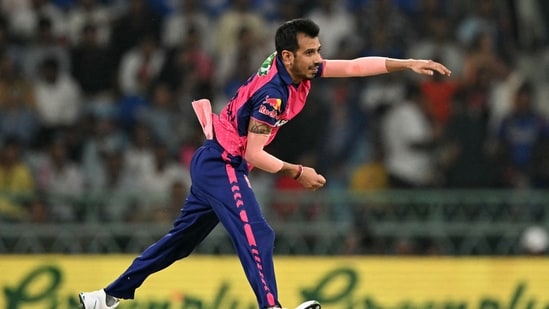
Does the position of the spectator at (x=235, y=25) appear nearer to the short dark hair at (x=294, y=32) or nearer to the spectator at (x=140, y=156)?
the spectator at (x=140, y=156)

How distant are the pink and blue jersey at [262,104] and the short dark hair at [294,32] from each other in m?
0.11

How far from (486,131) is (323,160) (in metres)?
1.70

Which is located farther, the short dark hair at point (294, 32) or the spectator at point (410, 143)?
the spectator at point (410, 143)

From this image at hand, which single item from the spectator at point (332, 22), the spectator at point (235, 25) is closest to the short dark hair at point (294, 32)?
the spectator at point (332, 22)

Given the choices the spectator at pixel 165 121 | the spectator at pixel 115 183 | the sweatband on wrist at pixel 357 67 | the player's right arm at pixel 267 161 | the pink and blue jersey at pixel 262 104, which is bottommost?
the spectator at pixel 115 183

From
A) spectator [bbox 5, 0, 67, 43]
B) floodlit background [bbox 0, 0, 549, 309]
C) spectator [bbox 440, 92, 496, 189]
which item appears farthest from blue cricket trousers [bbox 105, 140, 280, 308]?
spectator [bbox 5, 0, 67, 43]

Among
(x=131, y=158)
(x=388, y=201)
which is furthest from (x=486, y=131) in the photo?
(x=131, y=158)

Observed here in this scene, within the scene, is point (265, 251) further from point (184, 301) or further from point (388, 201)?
point (388, 201)

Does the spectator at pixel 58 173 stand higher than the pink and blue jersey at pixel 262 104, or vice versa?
the pink and blue jersey at pixel 262 104

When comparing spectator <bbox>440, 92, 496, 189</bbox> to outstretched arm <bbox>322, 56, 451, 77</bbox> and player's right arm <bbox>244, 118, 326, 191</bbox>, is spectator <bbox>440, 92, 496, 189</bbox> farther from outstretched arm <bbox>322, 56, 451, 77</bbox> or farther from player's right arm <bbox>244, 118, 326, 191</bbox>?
player's right arm <bbox>244, 118, 326, 191</bbox>

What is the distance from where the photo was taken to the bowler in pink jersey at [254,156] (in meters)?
8.63

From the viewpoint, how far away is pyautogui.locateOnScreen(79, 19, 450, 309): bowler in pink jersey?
340 inches

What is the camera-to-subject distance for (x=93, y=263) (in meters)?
12.2

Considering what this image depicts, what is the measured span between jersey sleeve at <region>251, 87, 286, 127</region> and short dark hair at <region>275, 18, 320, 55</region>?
29 cm
